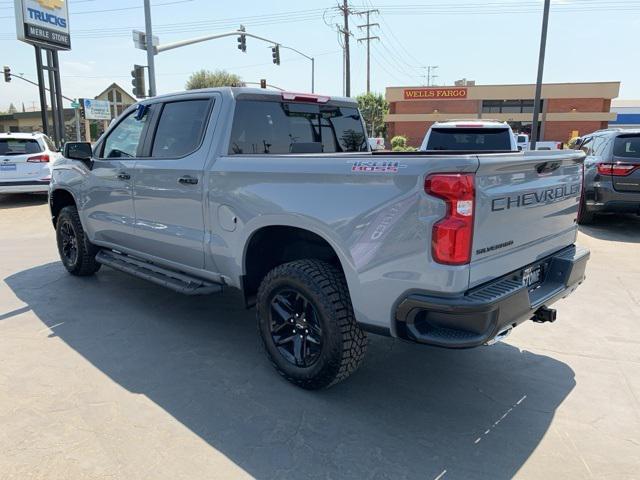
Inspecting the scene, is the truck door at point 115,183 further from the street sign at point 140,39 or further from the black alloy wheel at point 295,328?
the street sign at point 140,39

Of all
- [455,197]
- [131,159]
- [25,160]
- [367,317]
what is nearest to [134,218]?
[131,159]

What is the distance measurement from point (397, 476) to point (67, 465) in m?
1.68

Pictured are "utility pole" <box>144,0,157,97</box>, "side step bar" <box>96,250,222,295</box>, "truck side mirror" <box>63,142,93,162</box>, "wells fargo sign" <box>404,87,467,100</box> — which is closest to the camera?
"side step bar" <box>96,250,222,295</box>

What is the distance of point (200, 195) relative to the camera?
393cm

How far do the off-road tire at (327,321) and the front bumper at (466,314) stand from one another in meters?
0.43

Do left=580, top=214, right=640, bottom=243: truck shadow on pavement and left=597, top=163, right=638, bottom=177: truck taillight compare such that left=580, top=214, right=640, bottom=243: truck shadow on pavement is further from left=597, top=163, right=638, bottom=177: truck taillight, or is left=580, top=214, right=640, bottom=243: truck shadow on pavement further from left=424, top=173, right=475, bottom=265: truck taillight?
left=424, top=173, right=475, bottom=265: truck taillight

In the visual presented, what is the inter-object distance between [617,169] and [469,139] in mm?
2412

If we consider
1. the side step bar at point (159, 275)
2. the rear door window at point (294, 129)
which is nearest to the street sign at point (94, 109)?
the side step bar at point (159, 275)

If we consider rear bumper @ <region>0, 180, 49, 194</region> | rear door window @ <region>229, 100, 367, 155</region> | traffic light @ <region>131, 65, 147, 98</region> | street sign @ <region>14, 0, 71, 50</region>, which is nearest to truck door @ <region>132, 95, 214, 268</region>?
rear door window @ <region>229, 100, 367, 155</region>

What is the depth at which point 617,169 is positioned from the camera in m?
8.41

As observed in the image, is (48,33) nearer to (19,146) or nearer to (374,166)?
(19,146)

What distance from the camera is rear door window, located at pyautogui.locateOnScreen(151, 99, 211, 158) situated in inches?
163

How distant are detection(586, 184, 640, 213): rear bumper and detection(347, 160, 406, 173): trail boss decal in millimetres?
7205

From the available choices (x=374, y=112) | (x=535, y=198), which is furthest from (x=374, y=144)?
(x=374, y=112)
